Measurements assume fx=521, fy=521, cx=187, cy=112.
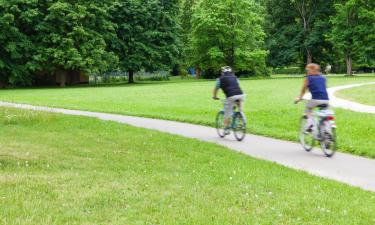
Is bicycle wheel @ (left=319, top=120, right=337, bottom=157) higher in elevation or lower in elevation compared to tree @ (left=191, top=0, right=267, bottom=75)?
lower

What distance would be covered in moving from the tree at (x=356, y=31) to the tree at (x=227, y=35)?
955 cm

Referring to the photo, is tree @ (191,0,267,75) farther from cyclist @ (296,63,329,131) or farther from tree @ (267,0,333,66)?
cyclist @ (296,63,329,131)

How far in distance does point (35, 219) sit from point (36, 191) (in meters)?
1.39

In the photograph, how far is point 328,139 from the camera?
35.2 feet

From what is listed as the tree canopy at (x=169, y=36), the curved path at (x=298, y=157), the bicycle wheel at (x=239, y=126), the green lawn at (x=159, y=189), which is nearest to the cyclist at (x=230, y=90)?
the bicycle wheel at (x=239, y=126)

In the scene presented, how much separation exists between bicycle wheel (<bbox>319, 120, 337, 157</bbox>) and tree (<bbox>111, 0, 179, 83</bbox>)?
46.7 metres

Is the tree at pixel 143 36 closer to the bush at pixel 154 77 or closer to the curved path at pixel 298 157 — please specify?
the bush at pixel 154 77

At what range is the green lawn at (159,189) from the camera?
19.8ft

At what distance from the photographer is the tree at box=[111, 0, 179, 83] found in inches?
2243

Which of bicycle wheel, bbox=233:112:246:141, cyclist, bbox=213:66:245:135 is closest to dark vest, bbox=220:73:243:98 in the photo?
cyclist, bbox=213:66:245:135

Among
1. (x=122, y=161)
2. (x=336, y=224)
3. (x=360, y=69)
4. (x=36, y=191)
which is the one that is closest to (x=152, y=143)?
(x=122, y=161)

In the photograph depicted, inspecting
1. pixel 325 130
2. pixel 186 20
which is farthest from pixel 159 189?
pixel 186 20

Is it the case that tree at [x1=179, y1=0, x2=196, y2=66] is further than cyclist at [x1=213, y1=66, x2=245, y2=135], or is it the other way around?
tree at [x1=179, y1=0, x2=196, y2=66]

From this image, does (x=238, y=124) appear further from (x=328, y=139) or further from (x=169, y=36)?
(x=169, y=36)
